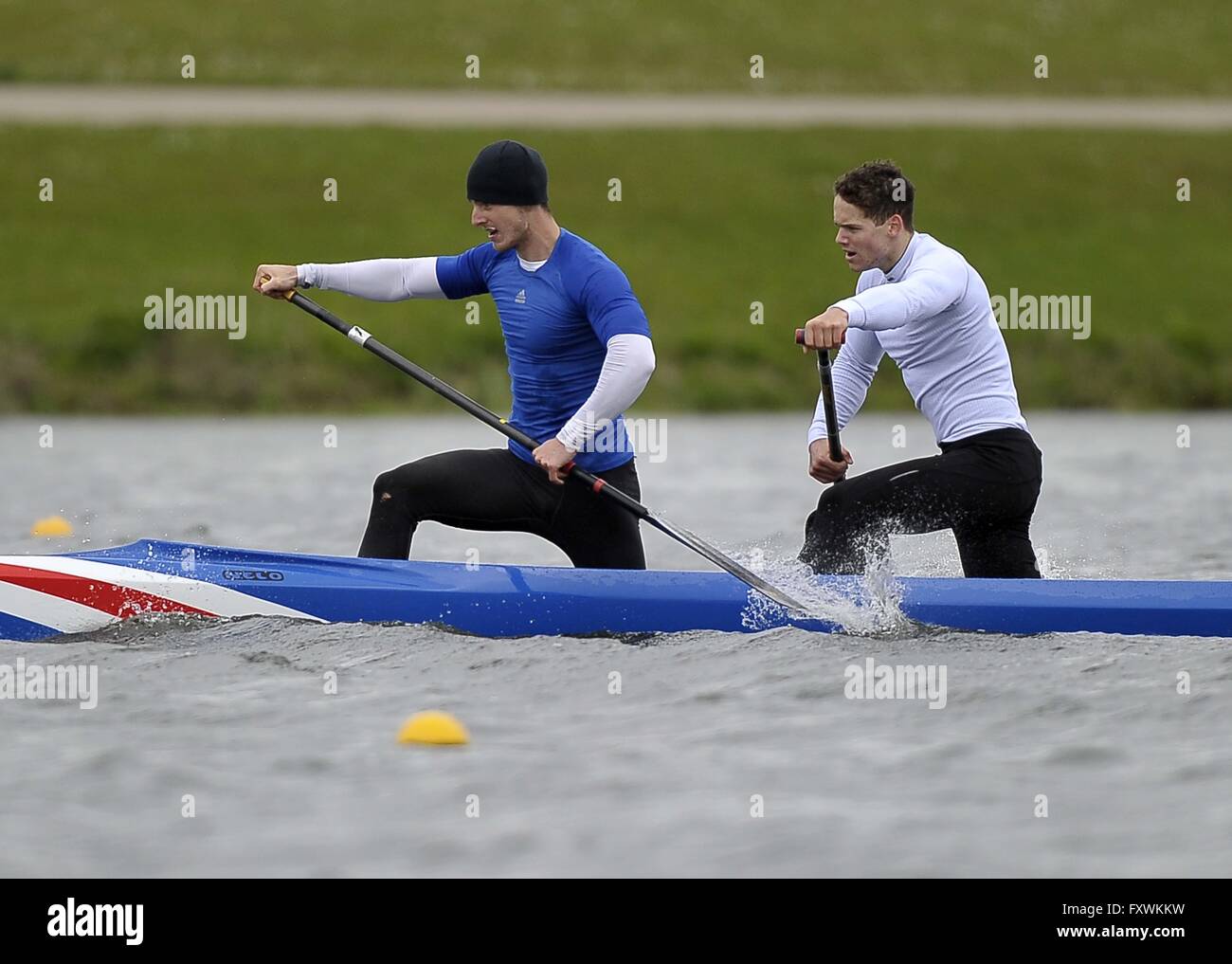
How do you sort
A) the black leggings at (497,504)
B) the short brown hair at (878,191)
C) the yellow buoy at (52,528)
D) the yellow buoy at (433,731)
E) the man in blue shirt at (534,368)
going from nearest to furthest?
1. the yellow buoy at (433,731)
2. the short brown hair at (878,191)
3. the man in blue shirt at (534,368)
4. the black leggings at (497,504)
5. the yellow buoy at (52,528)

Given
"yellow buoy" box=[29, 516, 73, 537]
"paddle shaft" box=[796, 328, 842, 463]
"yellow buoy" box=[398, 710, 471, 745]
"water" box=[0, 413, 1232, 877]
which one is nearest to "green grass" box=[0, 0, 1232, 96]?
"yellow buoy" box=[29, 516, 73, 537]

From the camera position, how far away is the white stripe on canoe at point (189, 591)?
748 centimetres

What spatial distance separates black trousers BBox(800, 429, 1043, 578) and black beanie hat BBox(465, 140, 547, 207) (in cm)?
160

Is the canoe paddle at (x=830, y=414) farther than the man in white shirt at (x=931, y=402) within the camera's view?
Yes

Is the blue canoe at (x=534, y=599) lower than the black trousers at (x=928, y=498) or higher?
lower

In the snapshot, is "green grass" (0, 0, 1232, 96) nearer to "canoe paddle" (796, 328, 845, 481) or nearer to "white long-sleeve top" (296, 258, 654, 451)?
"white long-sleeve top" (296, 258, 654, 451)

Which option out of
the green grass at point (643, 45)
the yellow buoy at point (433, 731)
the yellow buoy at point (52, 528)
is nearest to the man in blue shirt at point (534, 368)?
the yellow buoy at point (433, 731)

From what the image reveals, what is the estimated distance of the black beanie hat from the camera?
23.1 feet

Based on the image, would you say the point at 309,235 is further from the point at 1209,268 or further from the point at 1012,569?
the point at 1012,569

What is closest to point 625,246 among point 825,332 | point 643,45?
point 643,45

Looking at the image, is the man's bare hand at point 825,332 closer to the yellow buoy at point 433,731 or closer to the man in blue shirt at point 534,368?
the man in blue shirt at point 534,368

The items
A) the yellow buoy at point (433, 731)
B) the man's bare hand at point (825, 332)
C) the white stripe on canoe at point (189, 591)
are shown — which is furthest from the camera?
the white stripe on canoe at point (189, 591)

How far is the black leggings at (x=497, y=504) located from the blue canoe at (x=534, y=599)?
0.55 feet

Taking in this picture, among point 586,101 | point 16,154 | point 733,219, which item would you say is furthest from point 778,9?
point 16,154
